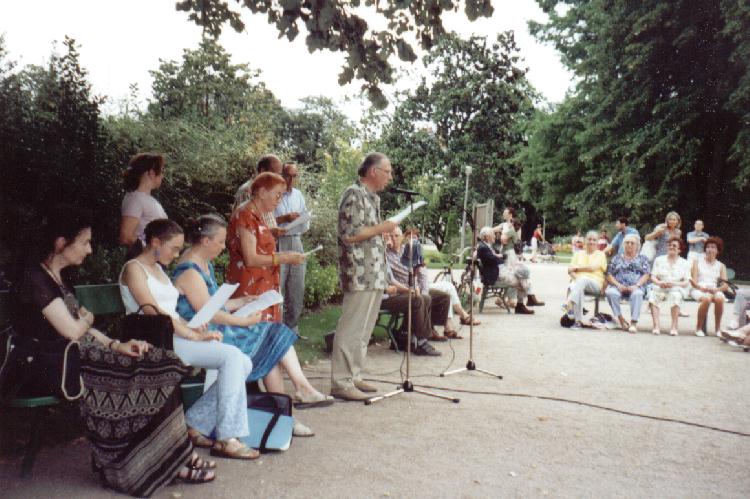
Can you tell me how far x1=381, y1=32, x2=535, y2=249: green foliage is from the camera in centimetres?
3756

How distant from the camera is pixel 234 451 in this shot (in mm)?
4156

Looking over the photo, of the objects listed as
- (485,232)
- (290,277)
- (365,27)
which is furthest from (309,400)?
(485,232)

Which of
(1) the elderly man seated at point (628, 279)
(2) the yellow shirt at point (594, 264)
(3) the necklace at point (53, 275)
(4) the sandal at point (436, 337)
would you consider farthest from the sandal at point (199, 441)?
(2) the yellow shirt at point (594, 264)

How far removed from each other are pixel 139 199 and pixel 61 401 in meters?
2.15

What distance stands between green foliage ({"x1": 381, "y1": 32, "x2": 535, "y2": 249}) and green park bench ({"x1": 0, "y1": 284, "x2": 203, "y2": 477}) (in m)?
32.5

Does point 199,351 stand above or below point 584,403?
above

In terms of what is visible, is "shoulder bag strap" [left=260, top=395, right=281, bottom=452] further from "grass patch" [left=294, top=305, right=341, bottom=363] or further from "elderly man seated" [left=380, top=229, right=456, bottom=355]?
"elderly man seated" [left=380, top=229, right=456, bottom=355]

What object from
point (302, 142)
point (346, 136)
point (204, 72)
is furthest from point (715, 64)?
point (302, 142)

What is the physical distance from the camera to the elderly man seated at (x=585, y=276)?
1097 centimetres

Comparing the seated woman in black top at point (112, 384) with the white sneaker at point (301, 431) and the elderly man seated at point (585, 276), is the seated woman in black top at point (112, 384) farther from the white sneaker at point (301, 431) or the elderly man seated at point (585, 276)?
the elderly man seated at point (585, 276)

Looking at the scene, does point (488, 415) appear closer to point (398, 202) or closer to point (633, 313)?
point (633, 313)

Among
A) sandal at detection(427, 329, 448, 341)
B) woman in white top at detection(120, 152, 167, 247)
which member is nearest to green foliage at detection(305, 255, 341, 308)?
sandal at detection(427, 329, 448, 341)

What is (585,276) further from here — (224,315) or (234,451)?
(234,451)

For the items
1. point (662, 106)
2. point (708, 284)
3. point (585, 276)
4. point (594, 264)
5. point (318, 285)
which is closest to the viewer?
point (708, 284)
